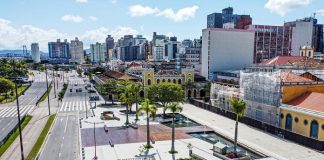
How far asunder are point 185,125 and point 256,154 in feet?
62.5

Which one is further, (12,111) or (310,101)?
(12,111)

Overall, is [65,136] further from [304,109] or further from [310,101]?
[310,101]

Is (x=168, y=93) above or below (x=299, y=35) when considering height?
below

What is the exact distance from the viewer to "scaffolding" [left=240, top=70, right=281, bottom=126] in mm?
52156

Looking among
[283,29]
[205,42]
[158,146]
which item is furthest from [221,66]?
[158,146]

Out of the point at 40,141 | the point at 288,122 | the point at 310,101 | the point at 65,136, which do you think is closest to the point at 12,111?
the point at 65,136

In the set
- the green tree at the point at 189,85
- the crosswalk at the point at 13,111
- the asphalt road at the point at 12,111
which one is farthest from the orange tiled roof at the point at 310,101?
the crosswalk at the point at 13,111

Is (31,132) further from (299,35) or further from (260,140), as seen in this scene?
(299,35)

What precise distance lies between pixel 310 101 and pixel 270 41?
96.0 m

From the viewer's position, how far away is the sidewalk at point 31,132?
41.0 meters

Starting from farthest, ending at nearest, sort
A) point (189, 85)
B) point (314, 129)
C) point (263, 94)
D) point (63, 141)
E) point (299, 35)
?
point (299, 35) → point (189, 85) → point (263, 94) → point (63, 141) → point (314, 129)

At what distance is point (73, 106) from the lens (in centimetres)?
7944

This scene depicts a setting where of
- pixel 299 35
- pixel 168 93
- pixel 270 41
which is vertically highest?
pixel 299 35

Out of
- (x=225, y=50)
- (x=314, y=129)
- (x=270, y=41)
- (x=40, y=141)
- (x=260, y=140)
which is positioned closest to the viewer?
(x=314, y=129)
